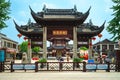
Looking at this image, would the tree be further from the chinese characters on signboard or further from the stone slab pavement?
the chinese characters on signboard

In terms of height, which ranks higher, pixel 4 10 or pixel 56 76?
pixel 4 10

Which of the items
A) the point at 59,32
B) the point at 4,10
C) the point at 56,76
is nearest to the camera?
the point at 56,76

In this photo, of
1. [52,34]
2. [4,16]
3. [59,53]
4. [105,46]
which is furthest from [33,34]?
[105,46]

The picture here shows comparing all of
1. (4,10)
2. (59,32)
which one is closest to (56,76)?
(4,10)

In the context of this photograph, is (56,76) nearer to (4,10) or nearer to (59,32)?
(4,10)

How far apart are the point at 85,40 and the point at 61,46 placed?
88.5 ft

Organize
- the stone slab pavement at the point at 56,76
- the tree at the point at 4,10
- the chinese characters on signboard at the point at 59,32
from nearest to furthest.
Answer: the stone slab pavement at the point at 56,76 < the tree at the point at 4,10 < the chinese characters on signboard at the point at 59,32

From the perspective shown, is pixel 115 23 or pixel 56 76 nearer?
pixel 56 76

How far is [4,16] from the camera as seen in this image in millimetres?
27719

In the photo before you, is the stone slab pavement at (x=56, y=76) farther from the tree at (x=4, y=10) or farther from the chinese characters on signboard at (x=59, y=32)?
the chinese characters on signboard at (x=59, y=32)

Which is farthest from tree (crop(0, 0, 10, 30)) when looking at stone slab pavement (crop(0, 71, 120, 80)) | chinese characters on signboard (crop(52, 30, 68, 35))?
chinese characters on signboard (crop(52, 30, 68, 35))

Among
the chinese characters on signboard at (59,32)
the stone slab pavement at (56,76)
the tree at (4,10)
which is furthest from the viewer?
the chinese characters on signboard at (59,32)

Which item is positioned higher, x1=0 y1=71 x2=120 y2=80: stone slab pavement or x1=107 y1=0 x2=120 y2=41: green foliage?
x1=107 y1=0 x2=120 y2=41: green foliage

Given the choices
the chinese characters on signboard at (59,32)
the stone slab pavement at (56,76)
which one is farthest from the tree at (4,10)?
the chinese characters on signboard at (59,32)
